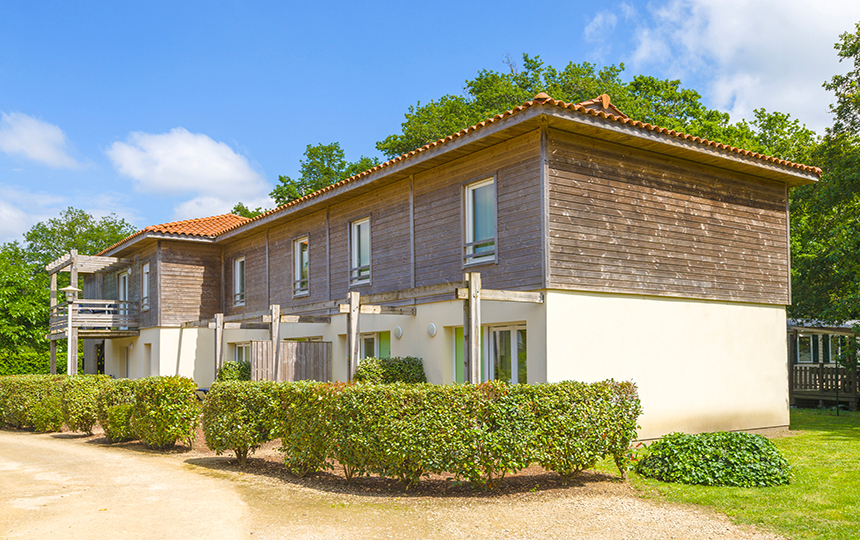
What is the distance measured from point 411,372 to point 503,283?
256cm

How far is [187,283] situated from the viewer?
74.4 ft

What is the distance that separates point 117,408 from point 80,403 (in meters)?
2.34

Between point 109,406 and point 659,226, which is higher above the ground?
point 659,226

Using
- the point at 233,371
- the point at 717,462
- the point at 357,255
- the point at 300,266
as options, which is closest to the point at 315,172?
the point at 300,266

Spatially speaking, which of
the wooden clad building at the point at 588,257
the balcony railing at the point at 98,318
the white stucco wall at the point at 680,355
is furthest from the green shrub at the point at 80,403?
the white stucco wall at the point at 680,355

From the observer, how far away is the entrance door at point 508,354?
39.1 ft

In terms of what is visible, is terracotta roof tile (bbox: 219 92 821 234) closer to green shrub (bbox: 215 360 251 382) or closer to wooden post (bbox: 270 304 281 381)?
wooden post (bbox: 270 304 281 381)

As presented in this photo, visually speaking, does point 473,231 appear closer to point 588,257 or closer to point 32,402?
point 588,257

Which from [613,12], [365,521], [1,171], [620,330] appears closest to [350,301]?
[620,330]

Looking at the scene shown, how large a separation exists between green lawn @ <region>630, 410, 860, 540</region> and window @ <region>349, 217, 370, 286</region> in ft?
28.0

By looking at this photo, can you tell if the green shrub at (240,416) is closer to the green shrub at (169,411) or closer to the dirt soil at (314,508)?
the dirt soil at (314,508)

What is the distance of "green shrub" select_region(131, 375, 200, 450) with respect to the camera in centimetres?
1174

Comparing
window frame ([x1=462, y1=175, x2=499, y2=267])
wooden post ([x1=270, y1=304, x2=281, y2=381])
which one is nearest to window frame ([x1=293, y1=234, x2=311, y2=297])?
wooden post ([x1=270, y1=304, x2=281, y2=381])

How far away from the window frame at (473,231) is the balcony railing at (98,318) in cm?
1491
